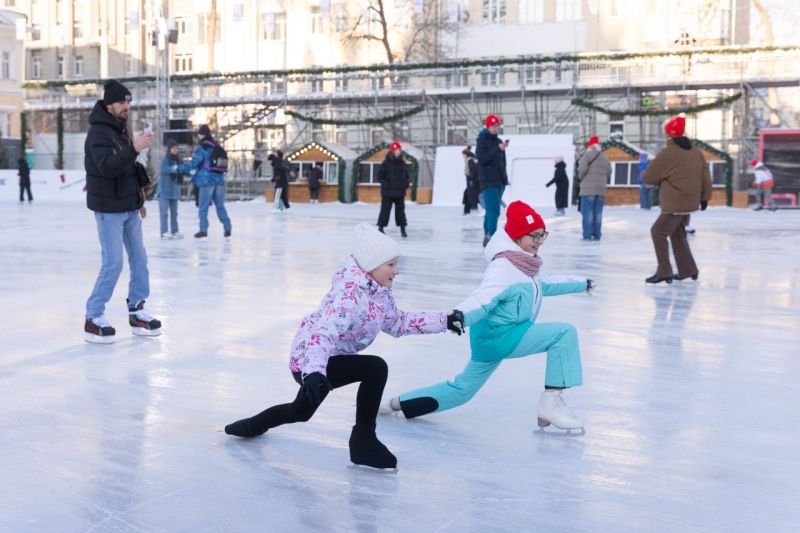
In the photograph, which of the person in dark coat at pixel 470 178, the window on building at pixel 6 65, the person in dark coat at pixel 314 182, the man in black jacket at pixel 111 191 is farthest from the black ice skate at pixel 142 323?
the window on building at pixel 6 65

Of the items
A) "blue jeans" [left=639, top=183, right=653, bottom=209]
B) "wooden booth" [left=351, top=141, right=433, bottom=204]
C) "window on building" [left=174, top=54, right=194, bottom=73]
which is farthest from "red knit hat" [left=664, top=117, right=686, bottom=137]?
"window on building" [left=174, top=54, right=194, bottom=73]

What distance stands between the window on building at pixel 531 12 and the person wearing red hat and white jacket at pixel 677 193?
3110 cm

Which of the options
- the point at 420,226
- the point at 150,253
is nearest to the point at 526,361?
the point at 150,253

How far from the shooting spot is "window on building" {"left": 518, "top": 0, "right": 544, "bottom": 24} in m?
38.8

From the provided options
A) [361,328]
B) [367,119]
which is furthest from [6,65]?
[361,328]

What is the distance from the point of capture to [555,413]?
379cm

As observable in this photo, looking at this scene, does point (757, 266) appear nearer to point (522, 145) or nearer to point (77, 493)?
point (77, 493)

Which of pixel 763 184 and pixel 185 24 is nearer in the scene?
pixel 763 184

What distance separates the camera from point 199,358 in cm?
526

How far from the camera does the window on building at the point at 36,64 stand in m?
54.9

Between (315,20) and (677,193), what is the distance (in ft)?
124

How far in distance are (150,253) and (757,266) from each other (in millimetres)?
6452

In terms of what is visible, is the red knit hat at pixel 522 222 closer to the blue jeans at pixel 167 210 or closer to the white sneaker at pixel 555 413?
the white sneaker at pixel 555 413

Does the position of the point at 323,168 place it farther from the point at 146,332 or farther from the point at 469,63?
the point at 146,332
